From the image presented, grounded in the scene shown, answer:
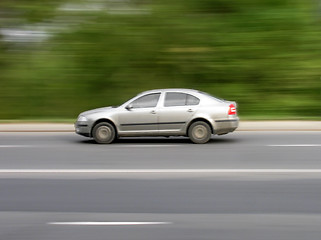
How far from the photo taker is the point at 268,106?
2395 cm

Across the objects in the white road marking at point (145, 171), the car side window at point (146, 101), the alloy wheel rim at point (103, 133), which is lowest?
the white road marking at point (145, 171)

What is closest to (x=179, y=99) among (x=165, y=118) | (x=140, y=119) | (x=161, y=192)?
(x=165, y=118)

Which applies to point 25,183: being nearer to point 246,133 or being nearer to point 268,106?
point 246,133

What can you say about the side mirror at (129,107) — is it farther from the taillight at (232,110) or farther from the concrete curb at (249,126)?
the concrete curb at (249,126)

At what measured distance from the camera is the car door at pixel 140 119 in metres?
13.3

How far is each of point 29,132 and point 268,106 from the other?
36.6ft

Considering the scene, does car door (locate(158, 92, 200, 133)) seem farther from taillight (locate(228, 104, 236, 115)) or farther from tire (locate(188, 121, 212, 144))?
taillight (locate(228, 104, 236, 115))

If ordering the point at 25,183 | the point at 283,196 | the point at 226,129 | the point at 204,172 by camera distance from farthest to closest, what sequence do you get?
the point at 226,129 < the point at 204,172 < the point at 25,183 < the point at 283,196

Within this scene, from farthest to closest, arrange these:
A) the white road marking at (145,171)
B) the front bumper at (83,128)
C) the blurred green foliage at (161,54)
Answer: the blurred green foliage at (161,54)
the front bumper at (83,128)
the white road marking at (145,171)

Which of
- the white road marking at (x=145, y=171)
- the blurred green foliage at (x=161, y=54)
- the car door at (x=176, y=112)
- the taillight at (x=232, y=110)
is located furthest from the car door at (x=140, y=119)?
the blurred green foliage at (x=161, y=54)

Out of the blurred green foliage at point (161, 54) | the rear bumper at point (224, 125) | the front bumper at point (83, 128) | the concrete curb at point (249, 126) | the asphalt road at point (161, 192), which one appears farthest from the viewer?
the blurred green foliage at point (161, 54)

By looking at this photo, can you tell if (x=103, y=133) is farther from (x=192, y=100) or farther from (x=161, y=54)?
(x=161, y=54)

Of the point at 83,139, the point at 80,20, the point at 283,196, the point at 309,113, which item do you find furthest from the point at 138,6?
the point at 283,196

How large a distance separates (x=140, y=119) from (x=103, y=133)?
0.97m
